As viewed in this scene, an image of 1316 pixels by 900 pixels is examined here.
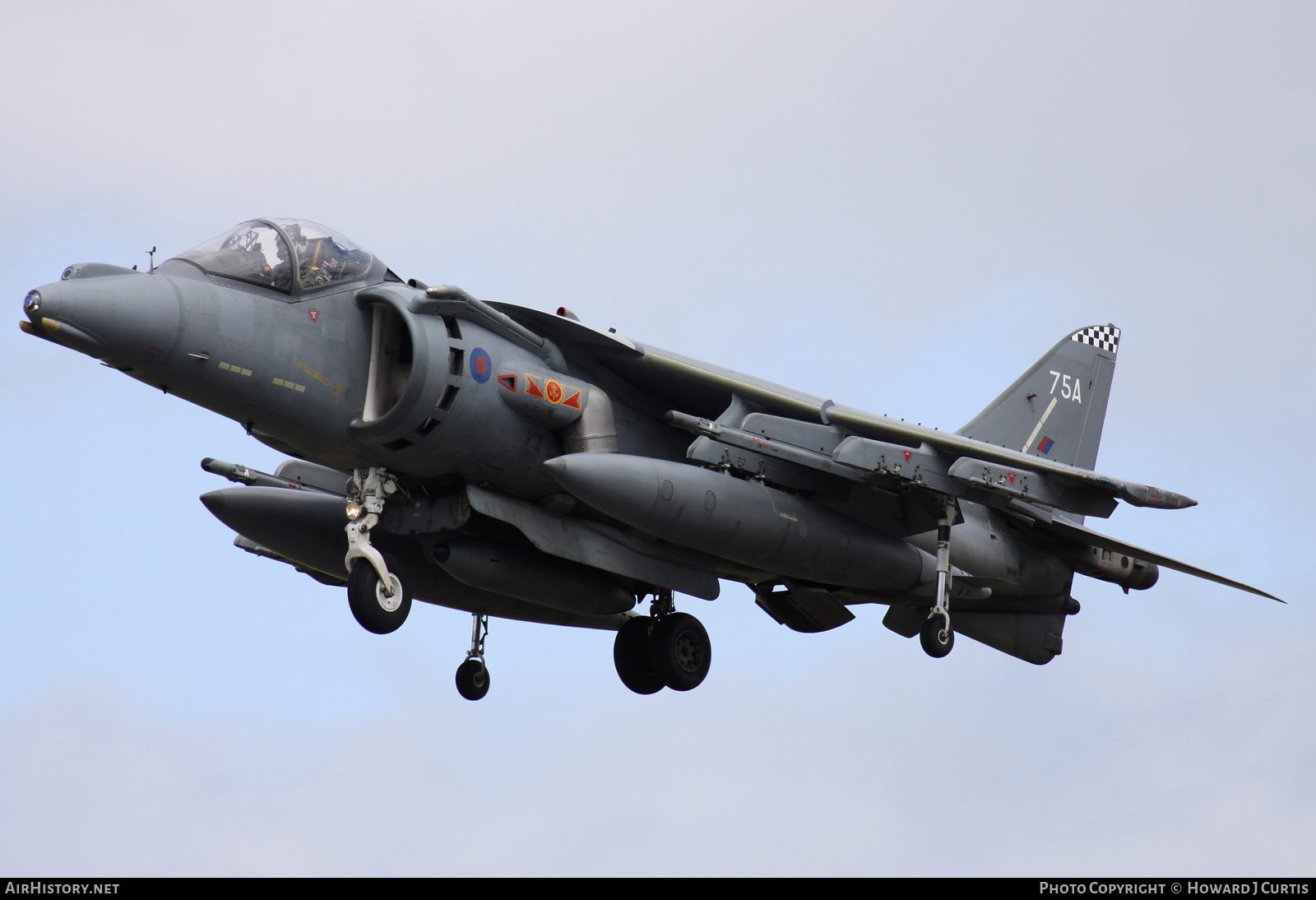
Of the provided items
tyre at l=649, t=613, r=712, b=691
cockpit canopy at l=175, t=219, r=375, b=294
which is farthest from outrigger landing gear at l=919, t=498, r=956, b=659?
cockpit canopy at l=175, t=219, r=375, b=294

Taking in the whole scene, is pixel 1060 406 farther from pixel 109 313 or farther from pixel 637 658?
pixel 109 313

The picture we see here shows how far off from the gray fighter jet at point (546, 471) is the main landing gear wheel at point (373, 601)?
0.07ft

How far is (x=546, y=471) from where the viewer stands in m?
14.8

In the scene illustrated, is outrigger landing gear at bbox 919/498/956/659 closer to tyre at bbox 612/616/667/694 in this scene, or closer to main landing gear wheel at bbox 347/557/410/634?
tyre at bbox 612/616/667/694

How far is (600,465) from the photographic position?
47.4 feet

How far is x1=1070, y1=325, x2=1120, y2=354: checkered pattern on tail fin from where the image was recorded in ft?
69.3

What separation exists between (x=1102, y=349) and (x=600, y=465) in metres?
9.43

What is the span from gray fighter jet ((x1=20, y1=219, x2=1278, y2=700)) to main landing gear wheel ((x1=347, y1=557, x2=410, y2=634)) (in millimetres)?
21

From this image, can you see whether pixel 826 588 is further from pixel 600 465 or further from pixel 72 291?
pixel 72 291

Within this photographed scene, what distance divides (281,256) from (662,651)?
5.79 metres

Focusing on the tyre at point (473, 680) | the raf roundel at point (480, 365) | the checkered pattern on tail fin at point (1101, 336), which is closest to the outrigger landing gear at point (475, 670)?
the tyre at point (473, 680)

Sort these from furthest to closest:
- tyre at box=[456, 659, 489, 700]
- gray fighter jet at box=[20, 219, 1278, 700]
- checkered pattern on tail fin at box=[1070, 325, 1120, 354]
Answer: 1. checkered pattern on tail fin at box=[1070, 325, 1120, 354]
2. tyre at box=[456, 659, 489, 700]
3. gray fighter jet at box=[20, 219, 1278, 700]

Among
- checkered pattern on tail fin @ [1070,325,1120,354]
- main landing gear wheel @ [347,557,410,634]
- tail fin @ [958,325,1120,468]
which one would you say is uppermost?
checkered pattern on tail fin @ [1070,325,1120,354]

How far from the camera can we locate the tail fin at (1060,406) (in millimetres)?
20031
